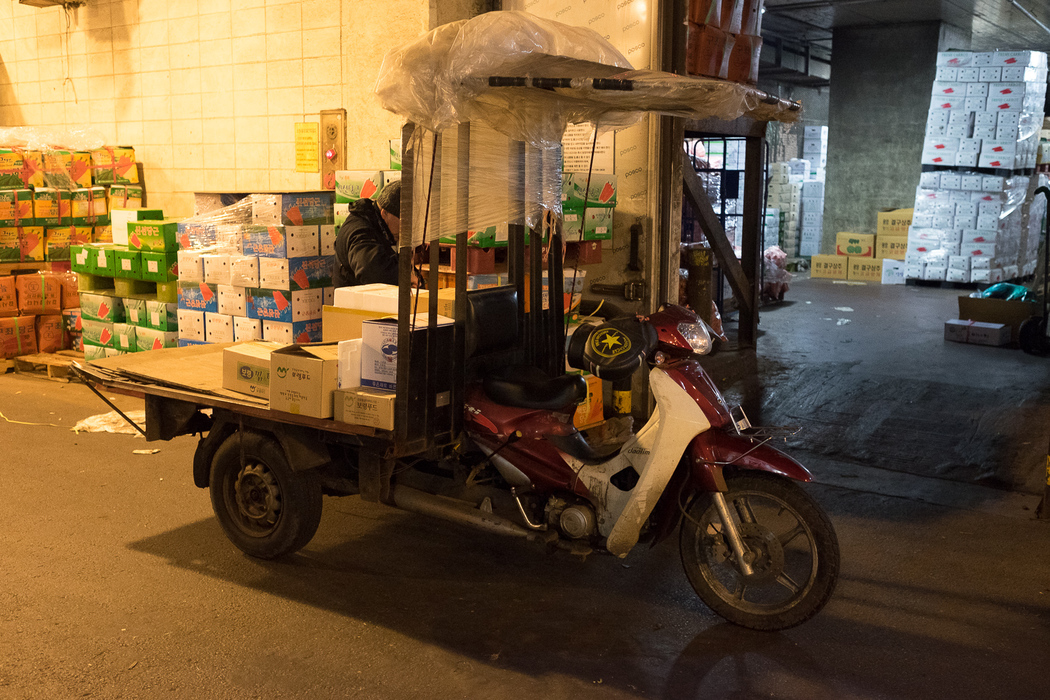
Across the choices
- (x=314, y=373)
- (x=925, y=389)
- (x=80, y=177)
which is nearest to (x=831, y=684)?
(x=314, y=373)

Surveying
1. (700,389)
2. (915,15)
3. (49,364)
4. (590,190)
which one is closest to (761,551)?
(700,389)

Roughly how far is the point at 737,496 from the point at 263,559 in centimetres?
219

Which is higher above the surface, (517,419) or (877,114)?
(877,114)

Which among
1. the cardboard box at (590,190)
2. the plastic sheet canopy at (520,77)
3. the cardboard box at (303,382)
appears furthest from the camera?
the cardboard box at (590,190)

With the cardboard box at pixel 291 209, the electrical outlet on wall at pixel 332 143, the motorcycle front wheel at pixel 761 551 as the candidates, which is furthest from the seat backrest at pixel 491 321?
the electrical outlet on wall at pixel 332 143

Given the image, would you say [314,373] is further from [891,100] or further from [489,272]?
[891,100]

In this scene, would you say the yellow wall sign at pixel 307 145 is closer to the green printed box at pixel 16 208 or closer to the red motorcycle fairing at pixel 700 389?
the green printed box at pixel 16 208

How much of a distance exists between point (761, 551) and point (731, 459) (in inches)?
15.4

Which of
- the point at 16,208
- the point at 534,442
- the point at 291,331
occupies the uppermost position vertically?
the point at 16,208

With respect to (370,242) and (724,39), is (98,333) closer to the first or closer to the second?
(370,242)

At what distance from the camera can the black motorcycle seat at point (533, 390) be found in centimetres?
394

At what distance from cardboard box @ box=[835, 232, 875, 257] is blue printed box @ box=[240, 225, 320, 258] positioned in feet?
39.4

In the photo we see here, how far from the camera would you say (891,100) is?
54.4ft

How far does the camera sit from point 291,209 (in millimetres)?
6641
